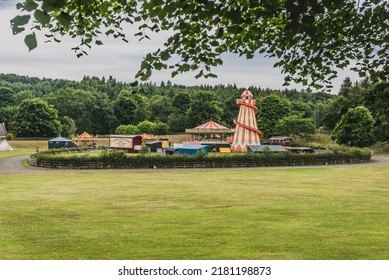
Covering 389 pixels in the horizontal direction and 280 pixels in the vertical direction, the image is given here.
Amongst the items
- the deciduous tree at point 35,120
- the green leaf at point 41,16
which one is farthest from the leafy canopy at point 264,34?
the deciduous tree at point 35,120

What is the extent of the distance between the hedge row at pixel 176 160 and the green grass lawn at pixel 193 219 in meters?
12.0

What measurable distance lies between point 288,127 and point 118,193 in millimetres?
70206

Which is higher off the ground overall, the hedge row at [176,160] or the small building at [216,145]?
the small building at [216,145]

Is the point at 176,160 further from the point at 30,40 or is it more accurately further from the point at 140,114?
the point at 140,114

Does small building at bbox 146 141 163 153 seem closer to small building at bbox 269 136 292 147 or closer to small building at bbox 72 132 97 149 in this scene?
small building at bbox 72 132 97 149

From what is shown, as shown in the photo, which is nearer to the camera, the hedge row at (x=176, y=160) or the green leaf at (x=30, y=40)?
the green leaf at (x=30, y=40)

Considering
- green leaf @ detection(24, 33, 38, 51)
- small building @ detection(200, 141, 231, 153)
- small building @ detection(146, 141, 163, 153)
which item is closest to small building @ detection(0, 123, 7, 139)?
small building @ detection(146, 141, 163, 153)

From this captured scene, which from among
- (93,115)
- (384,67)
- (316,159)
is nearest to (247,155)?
(316,159)

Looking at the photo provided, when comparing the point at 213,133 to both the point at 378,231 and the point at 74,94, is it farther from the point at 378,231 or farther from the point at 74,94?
the point at 378,231

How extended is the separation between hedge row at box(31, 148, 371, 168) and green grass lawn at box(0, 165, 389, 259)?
1202 cm

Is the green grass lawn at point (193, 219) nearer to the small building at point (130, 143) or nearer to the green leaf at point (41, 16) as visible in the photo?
the green leaf at point (41, 16)

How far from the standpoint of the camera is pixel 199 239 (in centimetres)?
1392

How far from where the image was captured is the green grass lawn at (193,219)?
1259 centimetres

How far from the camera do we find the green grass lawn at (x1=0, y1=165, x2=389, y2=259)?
496 inches
